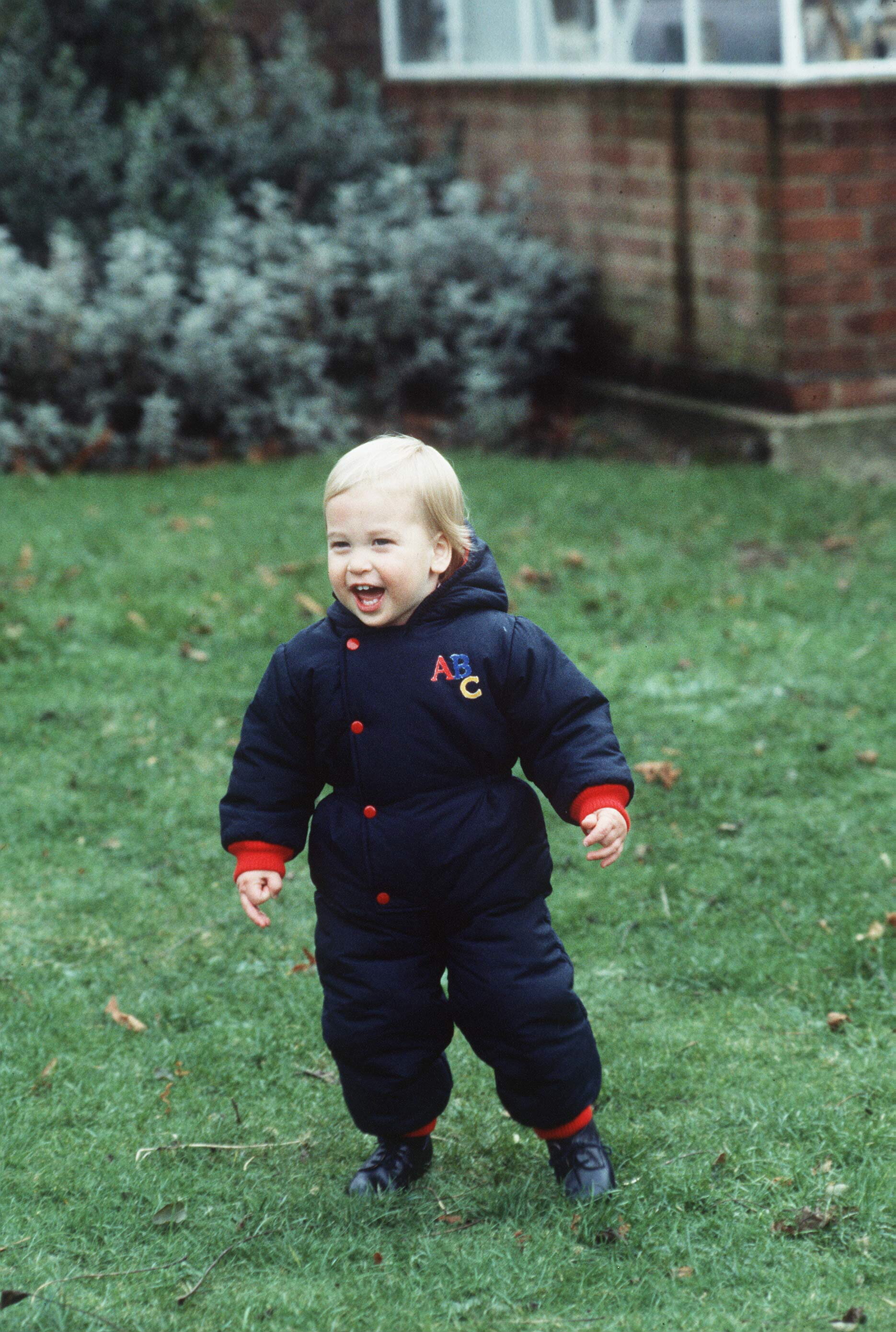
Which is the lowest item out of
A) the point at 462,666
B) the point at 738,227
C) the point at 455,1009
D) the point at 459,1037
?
the point at 459,1037

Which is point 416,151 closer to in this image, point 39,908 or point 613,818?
point 39,908

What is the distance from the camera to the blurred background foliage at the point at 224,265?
8969 mm

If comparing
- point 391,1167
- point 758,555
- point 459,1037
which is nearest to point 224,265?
point 758,555

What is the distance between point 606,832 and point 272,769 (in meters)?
0.62

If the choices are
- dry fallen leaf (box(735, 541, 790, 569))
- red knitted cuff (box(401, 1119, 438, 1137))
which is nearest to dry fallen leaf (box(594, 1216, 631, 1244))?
red knitted cuff (box(401, 1119, 438, 1137))

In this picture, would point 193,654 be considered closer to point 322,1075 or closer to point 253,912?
point 322,1075

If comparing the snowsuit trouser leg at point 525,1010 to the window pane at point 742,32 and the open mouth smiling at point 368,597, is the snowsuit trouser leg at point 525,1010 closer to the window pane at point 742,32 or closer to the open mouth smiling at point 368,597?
the open mouth smiling at point 368,597

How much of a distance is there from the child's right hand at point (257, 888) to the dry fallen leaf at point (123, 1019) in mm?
934

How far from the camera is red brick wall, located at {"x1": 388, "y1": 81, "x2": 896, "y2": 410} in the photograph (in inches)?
316

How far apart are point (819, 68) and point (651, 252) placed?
1.77 meters

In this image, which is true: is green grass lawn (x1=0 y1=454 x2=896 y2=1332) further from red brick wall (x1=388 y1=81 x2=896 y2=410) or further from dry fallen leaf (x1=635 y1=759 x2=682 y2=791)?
red brick wall (x1=388 y1=81 x2=896 y2=410)

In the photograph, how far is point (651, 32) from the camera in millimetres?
9031

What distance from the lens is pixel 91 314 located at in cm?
882

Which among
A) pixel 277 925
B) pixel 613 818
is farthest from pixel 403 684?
pixel 277 925
